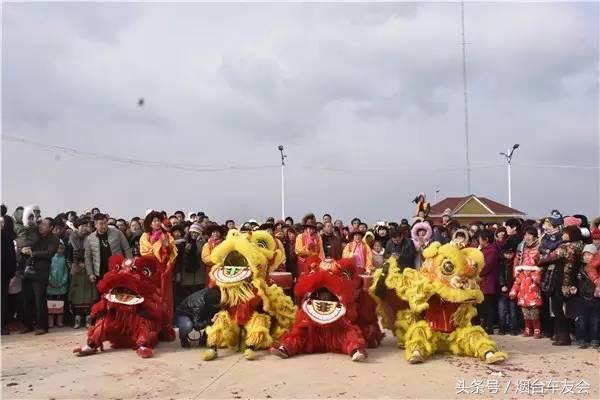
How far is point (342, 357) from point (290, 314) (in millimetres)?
864

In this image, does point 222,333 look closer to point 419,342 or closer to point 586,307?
point 419,342

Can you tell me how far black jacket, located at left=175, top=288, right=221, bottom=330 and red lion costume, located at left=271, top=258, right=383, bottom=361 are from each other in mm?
899

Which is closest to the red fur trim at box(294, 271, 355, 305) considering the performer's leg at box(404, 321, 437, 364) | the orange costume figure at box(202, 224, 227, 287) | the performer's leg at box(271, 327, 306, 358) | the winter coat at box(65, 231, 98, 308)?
the performer's leg at box(271, 327, 306, 358)

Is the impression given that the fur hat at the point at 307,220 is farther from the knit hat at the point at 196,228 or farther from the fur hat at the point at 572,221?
the fur hat at the point at 572,221

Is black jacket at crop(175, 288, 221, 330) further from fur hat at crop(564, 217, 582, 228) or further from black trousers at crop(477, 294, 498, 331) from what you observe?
fur hat at crop(564, 217, 582, 228)

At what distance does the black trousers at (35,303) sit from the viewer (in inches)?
321

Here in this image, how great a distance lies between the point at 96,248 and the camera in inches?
324

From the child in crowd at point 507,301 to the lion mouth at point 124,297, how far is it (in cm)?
491

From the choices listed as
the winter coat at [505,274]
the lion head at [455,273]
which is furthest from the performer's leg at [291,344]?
the winter coat at [505,274]

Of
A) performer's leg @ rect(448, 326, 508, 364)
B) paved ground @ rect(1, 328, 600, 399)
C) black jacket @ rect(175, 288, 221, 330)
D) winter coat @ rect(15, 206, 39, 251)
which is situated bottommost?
paved ground @ rect(1, 328, 600, 399)

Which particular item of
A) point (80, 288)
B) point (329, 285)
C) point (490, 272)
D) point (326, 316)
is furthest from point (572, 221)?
point (80, 288)

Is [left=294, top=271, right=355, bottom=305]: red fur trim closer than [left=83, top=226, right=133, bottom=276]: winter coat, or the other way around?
[left=294, top=271, right=355, bottom=305]: red fur trim

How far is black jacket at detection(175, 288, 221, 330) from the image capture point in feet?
22.2

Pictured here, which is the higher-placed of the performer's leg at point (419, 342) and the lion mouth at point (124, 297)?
the lion mouth at point (124, 297)
